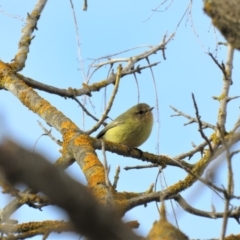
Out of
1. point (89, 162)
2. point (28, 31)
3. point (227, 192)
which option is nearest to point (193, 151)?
point (89, 162)

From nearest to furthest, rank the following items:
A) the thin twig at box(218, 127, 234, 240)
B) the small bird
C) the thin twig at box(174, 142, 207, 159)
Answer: the thin twig at box(218, 127, 234, 240)
the thin twig at box(174, 142, 207, 159)
the small bird

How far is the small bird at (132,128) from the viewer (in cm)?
726

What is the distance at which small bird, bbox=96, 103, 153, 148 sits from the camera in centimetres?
726

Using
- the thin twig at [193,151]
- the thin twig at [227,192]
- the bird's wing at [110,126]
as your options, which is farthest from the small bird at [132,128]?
the thin twig at [227,192]

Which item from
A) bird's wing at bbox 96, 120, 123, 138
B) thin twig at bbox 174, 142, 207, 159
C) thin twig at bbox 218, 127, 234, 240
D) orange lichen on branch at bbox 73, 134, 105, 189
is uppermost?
bird's wing at bbox 96, 120, 123, 138

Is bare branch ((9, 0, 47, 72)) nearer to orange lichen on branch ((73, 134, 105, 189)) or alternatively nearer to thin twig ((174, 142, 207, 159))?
orange lichen on branch ((73, 134, 105, 189))

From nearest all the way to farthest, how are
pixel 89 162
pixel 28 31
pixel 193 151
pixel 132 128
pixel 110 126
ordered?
pixel 89 162 < pixel 193 151 < pixel 28 31 < pixel 132 128 < pixel 110 126

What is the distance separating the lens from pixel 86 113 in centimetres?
473

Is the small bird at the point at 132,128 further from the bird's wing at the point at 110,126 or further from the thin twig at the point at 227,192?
the thin twig at the point at 227,192

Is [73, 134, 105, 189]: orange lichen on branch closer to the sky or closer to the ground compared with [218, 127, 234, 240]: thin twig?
closer to the sky

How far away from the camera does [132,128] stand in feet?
24.3

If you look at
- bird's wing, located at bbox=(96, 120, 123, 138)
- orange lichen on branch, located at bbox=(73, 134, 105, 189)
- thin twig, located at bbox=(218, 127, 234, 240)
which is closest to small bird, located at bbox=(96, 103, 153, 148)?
bird's wing, located at bbox=(96, 120, 123, 138)

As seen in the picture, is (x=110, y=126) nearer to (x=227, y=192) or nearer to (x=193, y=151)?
(x=193, y=151)

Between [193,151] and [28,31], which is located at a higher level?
[28,31]
